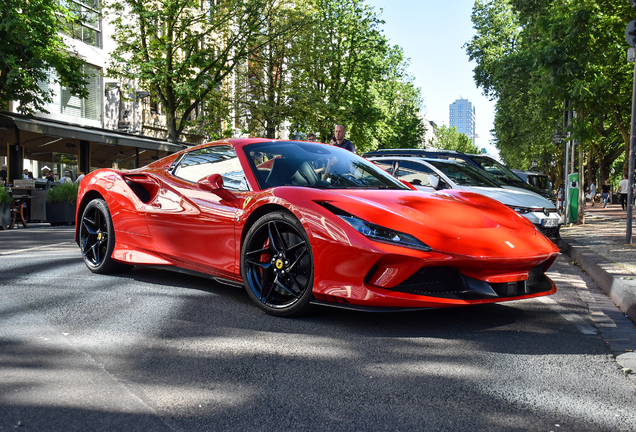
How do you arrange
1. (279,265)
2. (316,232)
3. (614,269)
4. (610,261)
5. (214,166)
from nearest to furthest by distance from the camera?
(316,232), (279,265), (214,166), (614,269), (610,261)

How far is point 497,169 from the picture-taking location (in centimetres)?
1369

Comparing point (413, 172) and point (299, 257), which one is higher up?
point (413, 172)

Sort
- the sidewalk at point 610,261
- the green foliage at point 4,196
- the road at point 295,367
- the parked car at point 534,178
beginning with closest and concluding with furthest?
the road at point 295,367
the sidewalk at point 610,261
the green foliage at point 4,196
the parked car at point 534,178

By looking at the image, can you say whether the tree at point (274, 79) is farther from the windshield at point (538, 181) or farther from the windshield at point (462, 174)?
the windshield at point (462, 174)

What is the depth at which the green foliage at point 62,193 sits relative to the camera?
16034 millimetres

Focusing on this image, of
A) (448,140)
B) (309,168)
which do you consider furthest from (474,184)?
(448,140)

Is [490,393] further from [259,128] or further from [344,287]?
[259,128]

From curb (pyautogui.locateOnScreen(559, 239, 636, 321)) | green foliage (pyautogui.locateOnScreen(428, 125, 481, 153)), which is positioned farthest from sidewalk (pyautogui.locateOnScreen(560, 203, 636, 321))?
green foliage (pyautogui.locateOnScreen(428, 125, 481, 153))

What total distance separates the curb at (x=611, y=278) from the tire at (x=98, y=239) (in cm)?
437

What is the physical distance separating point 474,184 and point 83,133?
13571 millimetres

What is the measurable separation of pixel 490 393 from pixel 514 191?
776cm

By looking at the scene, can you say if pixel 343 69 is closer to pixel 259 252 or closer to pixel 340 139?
pixel 340 139

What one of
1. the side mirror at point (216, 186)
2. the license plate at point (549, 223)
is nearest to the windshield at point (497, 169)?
the license plate at point (549, 223)

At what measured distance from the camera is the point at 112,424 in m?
2.49
